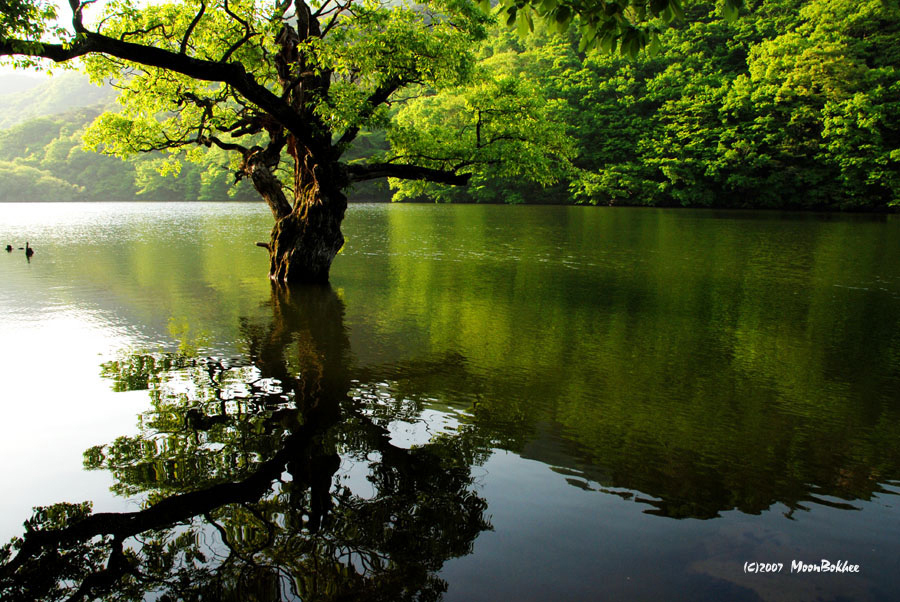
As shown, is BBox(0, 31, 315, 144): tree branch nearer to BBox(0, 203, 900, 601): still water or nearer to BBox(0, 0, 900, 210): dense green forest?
BBox(0, 203, 900, 601): still water

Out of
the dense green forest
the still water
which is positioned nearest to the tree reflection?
the still water

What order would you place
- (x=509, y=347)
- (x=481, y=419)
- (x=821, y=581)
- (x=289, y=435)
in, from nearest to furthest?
(x=821, y=581) → (x=289, y=435) → (x=481, y=419) → (x=509, y=347)

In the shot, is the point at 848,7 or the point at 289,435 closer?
the point at 289,435

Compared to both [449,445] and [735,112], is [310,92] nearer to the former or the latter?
[449,445]

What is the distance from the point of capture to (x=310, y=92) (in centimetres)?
1366

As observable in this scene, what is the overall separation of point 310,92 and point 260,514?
443 inches

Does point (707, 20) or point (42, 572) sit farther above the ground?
point (707, 20)

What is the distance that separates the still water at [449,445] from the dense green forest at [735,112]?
93.8 feet

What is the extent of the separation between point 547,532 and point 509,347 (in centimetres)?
580

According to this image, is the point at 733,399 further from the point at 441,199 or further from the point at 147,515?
the point at 441,199

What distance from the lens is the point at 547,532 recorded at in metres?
4.65

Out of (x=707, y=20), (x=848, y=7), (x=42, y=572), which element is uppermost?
(x=707, y=20)

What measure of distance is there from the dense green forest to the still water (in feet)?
93.8

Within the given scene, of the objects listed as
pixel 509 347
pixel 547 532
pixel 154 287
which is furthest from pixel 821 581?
pixel 154 287
